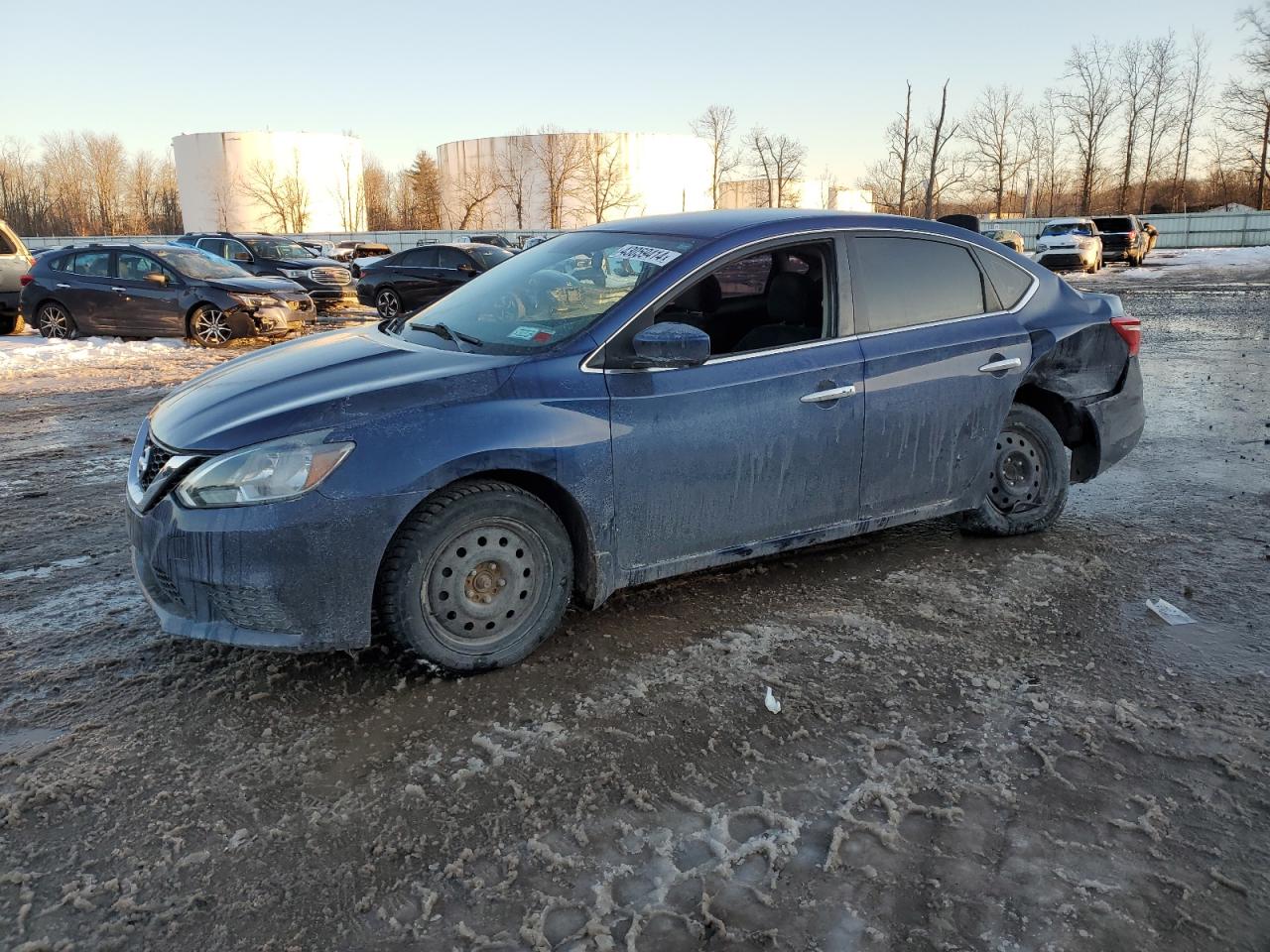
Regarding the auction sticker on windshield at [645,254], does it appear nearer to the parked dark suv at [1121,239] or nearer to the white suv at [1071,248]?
the white suv at [1071,248]

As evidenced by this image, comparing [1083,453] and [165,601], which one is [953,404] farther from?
[165,601]

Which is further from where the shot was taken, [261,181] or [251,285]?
[261,181]

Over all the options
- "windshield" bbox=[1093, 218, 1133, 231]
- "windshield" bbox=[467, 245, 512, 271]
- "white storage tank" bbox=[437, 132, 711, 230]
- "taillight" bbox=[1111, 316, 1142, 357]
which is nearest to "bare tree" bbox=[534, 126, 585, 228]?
"white storage tank" bbox=[437, 132, 711, 230]

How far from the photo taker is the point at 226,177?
77.6 metres

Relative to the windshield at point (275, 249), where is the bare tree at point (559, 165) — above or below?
above

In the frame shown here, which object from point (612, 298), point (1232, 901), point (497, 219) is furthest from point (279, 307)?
point (497, 219)

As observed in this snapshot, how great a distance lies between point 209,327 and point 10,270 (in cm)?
363

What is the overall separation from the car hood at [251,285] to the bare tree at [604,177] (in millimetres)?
63055

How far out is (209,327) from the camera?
1402 centimetres

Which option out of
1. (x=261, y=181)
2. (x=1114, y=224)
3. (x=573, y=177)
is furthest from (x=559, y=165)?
(x=1114, y=224)

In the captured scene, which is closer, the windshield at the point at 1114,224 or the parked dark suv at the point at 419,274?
the parked dark suv at the point at 419,274

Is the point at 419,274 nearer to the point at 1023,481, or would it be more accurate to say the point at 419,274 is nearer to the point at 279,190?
the point at 1023,481

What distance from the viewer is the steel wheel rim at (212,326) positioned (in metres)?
14.0

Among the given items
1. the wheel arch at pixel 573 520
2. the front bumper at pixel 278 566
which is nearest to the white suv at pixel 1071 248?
the wheel arch at pixel 573 520
